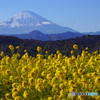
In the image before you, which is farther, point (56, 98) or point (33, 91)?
point (33, 91)

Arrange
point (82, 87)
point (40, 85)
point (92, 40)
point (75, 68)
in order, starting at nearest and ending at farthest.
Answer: point (40, 85) < point (82, 87) < point (75, 68) < point (92, 40)

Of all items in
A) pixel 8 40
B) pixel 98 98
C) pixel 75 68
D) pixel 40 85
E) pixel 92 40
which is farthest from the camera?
pixel 8 40

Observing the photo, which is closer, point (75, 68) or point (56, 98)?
point (56, 98)

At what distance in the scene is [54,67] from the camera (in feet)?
19.2

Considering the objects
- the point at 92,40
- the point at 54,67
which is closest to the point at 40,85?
the point at 54,67

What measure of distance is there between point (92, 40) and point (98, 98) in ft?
80.4

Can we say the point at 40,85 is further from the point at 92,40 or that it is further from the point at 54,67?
the point at 92,40

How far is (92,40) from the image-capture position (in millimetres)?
27203

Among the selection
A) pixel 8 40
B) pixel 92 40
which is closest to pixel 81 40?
pixel 92 40

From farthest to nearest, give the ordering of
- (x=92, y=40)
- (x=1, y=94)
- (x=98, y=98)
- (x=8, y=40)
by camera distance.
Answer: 1. (x=8, y=40)
2. (x=92, y=40)
3. (x=1, y=94)
4. (x=98, y=98)

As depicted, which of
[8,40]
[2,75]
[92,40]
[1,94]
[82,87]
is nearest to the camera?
[82,87]

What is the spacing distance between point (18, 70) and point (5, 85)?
3.38 feet

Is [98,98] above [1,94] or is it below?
above

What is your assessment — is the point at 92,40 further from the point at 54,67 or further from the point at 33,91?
the point at 33,91
